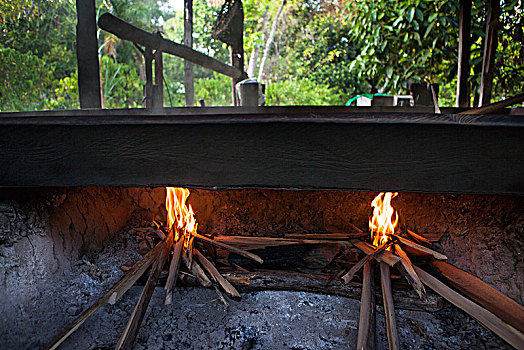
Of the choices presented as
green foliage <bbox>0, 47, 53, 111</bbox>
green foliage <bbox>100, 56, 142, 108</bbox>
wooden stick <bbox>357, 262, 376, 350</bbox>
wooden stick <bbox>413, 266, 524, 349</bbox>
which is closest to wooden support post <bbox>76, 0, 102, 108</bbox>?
green foliage <bbox>0, 47, 53, 111</bbox>

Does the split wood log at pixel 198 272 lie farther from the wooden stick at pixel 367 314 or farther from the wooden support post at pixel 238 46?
the wooden support post at pixel 238 46

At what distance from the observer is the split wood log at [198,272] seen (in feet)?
4.49

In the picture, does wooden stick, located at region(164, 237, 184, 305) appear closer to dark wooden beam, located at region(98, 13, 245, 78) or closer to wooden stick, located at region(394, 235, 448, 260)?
wooden stick, located at region(394, 235, 448, 260)

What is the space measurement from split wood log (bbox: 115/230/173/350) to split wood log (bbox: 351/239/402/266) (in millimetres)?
864

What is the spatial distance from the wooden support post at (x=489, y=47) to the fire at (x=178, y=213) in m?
2.77

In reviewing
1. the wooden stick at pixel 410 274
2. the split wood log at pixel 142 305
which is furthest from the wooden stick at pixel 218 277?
the wooden stick at pixel 410 274

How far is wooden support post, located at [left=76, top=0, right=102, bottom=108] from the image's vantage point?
254 cm

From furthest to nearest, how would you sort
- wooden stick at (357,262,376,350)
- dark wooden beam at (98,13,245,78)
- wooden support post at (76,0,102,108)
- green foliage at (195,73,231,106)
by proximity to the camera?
green foliage at (195,73,231,106)
dark wooden beam at (98,13,245,78)
wooden support post at (76,0,102,108)
wooden stick at (357,262,376,350)

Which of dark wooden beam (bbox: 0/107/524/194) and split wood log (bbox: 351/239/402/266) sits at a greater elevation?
dark wooden beam (bbox: 0/107/524/194)

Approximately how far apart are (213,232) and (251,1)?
28.9 ft

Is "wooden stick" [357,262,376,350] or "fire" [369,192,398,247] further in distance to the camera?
"fire" [369,192,398,247]

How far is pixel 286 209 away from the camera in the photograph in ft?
5.42

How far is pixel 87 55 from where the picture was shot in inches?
102

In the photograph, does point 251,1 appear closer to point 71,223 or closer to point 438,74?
point 438,74
